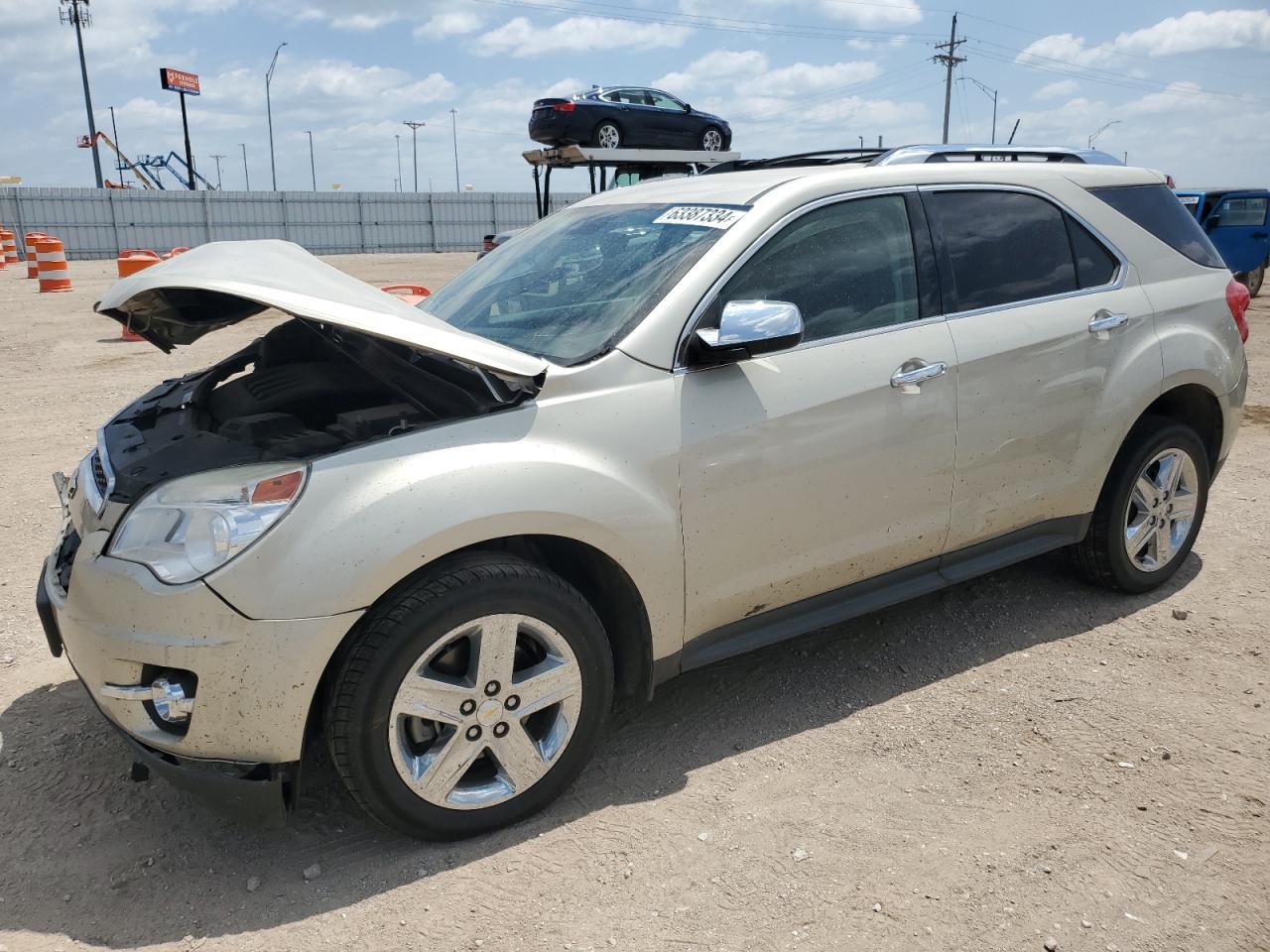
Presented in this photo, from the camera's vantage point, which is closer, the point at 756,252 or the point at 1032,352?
the point at 756,252

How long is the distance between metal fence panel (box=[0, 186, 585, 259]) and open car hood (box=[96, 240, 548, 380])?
36.9m

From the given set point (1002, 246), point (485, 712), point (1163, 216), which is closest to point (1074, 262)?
point (1002, 246)

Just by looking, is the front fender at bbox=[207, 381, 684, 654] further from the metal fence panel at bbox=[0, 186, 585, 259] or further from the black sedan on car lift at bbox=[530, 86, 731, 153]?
the metal fence panel at bbox=[0, 186, 585, 259]

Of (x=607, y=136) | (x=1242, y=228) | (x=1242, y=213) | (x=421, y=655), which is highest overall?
(x=607, y=136)

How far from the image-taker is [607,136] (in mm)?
16828

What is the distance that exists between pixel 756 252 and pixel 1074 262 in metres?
→ 1.53

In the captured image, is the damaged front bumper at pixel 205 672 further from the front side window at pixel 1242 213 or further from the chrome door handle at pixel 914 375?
the front side window at pixel 1242 213

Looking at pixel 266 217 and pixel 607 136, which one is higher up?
pixel 607 136

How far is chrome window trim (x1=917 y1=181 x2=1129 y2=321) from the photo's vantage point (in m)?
3.57

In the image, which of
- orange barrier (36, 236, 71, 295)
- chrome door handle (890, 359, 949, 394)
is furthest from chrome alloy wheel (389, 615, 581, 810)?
orange barrier (36, 236, 71, 295)

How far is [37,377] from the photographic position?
32.3ft

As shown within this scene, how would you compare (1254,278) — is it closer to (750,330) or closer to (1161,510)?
(1161,510)

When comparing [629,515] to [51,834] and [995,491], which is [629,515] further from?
[51,834]

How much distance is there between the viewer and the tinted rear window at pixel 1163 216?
4098 millimetres
